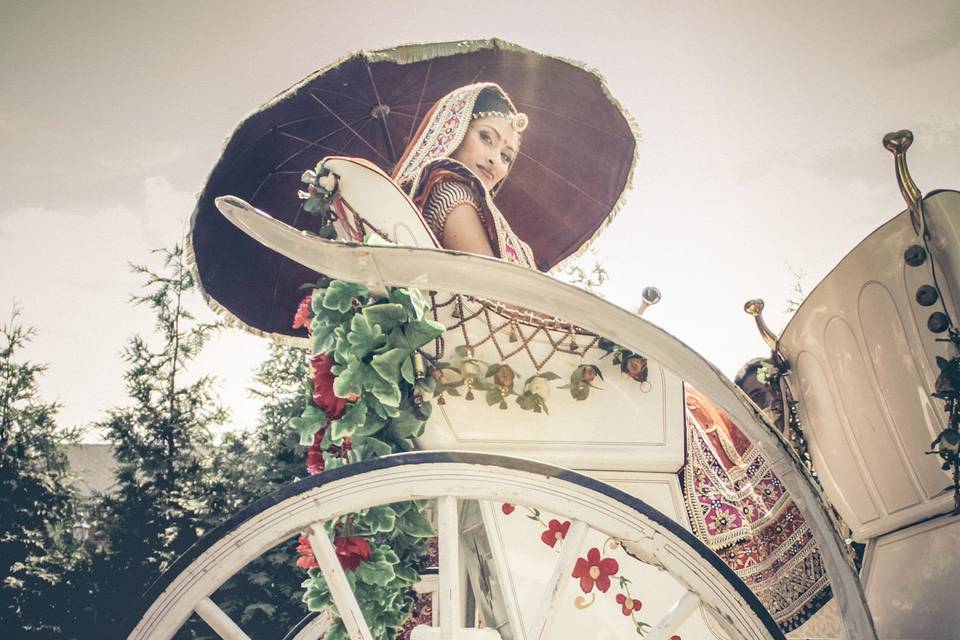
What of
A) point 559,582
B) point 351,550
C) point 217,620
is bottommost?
point 217,620

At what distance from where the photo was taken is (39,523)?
1365 centimetres

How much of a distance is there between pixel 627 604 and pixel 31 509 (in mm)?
15081

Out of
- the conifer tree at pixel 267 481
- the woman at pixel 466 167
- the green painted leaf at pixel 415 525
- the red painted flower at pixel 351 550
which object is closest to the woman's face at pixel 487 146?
the woman at pixel 466 167

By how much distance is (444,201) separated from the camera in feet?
7.80

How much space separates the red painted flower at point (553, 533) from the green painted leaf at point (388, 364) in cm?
56

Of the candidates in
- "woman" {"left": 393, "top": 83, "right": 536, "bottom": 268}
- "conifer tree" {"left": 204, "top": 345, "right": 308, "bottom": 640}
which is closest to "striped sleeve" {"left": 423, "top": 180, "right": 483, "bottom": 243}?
"woman" {"left": 393, "top": 83, "right": 536, "bottom": 268}

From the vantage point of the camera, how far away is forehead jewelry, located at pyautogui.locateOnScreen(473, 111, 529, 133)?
279 cm

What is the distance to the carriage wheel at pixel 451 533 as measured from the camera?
145 centimetres

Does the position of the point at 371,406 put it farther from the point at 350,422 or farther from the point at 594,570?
the point at 594,570

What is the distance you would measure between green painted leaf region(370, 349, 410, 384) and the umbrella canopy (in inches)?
57.2

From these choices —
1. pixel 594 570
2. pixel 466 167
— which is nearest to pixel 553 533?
pixel 594 570

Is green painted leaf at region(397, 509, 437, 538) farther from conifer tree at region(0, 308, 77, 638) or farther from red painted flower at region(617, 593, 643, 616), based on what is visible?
conifer tree at region(0, 308, 77, 638)

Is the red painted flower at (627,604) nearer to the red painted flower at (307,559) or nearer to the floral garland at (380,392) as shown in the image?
the floral garland at (380,392)

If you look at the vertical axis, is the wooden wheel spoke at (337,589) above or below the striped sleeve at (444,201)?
below
